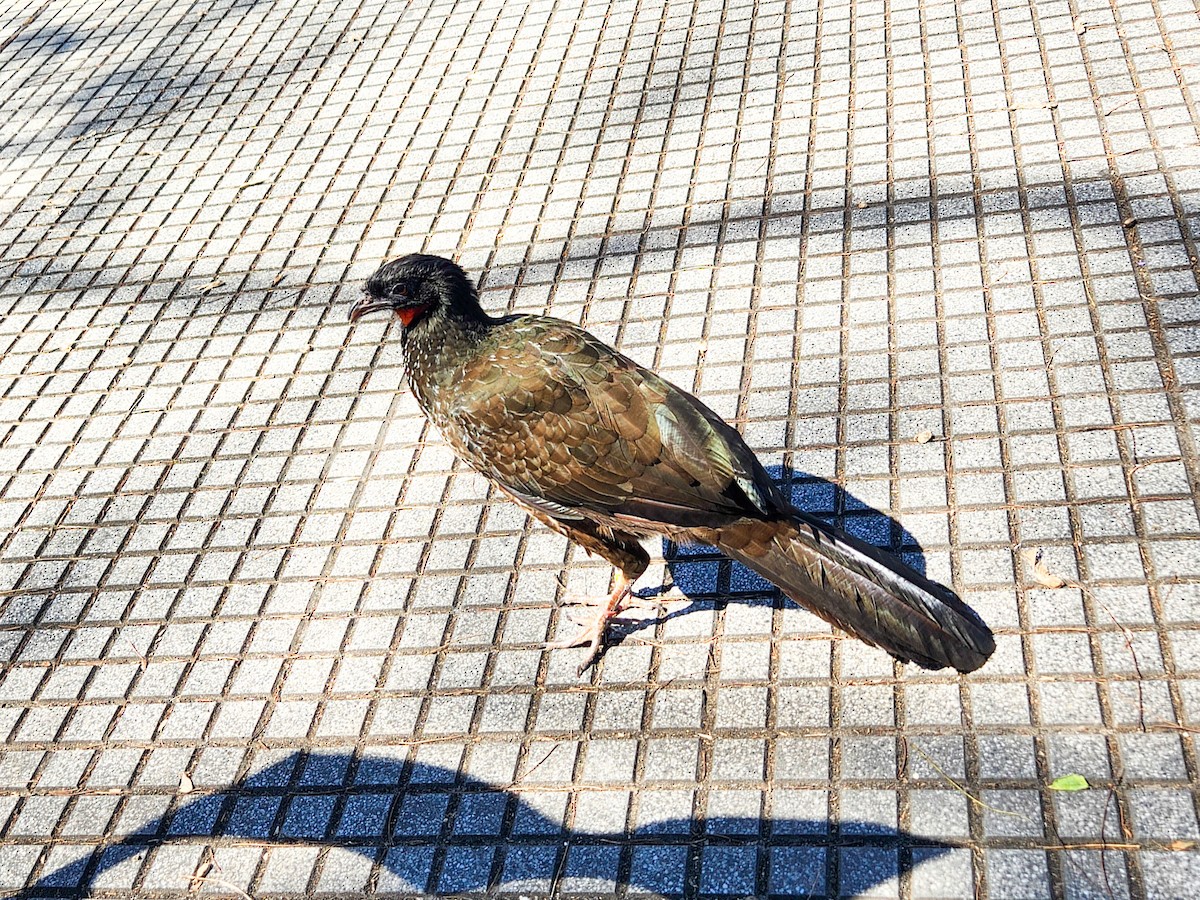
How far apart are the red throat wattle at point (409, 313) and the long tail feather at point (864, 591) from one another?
1.39 meters

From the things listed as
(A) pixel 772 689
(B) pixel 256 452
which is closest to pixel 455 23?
(B) pixel 256 452

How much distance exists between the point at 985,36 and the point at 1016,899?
5.42 m

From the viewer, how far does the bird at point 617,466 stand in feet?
10.9

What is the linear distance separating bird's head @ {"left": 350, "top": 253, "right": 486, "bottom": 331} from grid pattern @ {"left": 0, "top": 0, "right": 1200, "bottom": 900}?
0.91 meters

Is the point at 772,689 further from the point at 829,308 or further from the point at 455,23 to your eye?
the point at 455,23

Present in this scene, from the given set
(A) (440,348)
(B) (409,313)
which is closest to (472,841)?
(A) (440,348)

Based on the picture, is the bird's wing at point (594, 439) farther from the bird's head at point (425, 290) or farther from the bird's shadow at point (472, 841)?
the bird's shadow at point (472, 841)

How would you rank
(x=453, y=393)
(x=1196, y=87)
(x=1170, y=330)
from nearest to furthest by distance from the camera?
(x=453, y=393), (x=1170, y=330), (x=1196, y=87)

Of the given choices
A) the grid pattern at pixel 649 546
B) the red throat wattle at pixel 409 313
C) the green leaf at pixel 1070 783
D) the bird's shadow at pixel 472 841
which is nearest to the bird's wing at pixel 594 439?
the red throat wattle at pixel 409 313

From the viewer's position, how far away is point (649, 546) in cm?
432

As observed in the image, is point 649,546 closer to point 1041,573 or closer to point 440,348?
point 440,348

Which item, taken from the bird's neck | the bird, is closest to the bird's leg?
the bird

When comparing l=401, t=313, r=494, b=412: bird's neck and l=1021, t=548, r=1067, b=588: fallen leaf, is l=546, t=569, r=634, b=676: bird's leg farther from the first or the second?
l=1021, t=548, r=1067, b=588: fallen leaf

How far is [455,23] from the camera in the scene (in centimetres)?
834
